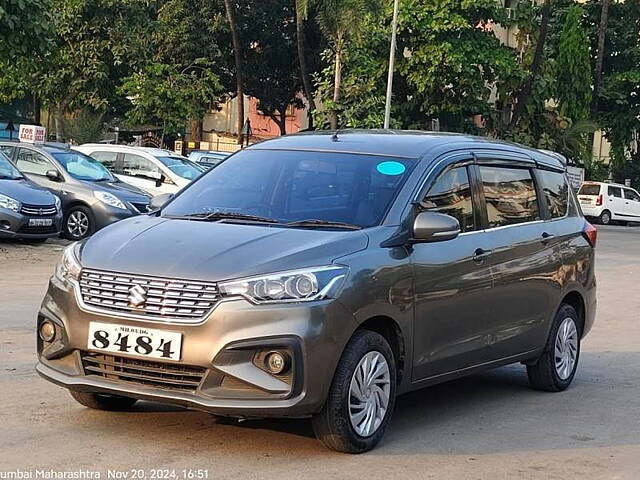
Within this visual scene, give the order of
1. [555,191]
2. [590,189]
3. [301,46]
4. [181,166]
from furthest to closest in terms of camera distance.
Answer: [590,189], [301,46], [181,166], [555,191]

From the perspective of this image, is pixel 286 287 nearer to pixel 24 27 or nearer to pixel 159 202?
pixel 159 202

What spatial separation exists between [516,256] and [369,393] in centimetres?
203

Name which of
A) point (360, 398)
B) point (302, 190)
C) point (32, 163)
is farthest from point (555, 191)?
point (32, 163)

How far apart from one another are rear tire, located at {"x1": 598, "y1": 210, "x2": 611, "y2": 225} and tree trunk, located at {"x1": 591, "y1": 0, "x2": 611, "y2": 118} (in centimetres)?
837

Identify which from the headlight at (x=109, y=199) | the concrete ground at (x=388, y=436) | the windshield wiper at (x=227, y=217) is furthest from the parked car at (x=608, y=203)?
the windshield wiper at (x=227, y=217)

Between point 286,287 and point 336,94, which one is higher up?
point 336,94

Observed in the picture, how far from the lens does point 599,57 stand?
49562 millimetres

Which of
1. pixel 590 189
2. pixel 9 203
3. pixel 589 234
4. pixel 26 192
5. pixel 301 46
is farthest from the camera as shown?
pixel 590 189

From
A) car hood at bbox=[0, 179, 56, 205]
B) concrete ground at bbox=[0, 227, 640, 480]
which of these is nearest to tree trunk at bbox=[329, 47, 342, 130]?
car hood at bbox=[0, 179, 56, 205]

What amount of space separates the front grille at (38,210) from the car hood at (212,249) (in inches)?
422

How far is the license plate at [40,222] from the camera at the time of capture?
16672 millimetres

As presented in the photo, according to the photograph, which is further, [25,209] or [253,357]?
[25,209]

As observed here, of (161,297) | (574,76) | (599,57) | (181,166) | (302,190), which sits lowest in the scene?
(181,166)

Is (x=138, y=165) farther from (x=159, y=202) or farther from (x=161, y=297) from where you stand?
(x=161, y=297)
